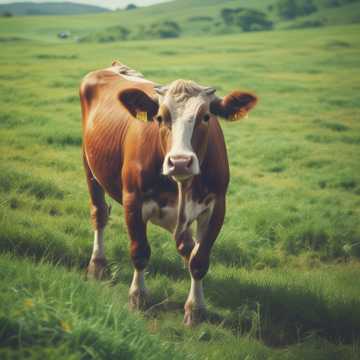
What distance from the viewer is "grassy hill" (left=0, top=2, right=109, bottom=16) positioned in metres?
90.7

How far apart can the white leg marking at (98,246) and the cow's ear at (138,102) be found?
180cm

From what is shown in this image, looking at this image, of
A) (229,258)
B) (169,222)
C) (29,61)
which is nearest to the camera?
(169,222)

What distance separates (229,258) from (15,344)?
4.01m

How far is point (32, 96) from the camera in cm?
1755

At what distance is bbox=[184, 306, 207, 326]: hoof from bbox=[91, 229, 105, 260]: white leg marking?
Answer: 1470 mm

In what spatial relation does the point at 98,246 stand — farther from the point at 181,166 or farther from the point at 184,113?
the point at 181,166

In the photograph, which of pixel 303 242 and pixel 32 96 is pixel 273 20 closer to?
pixel 32 96

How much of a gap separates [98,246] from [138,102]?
194 cm

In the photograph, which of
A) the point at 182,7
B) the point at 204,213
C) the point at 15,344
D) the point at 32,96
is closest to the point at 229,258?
the point at 204,213

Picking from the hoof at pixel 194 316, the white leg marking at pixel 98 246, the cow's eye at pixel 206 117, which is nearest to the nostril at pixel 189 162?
the cow's eye at pixel 206 117

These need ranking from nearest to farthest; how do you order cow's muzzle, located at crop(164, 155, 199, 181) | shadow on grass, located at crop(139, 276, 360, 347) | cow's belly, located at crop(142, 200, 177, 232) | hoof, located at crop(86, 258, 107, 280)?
cow's muzzle, located at crop(164, 155, 199, 181) → shadow on grass, located at crop(139, 276, 360, 347) → cow's belly, located at crop(142, 200, 177, 232) → hoof, located at crop(86, 258, 107, 280)

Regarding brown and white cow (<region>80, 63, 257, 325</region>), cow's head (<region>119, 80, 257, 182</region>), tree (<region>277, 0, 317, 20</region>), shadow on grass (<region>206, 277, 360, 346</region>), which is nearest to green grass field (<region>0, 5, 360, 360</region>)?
shadow on grass (<region>206, 277, 360, 346</region>)

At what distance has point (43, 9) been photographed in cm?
10350

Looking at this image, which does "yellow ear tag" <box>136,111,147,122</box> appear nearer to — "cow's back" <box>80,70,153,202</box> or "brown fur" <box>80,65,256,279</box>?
"brown fur" <box>80,65,256,279</box>
